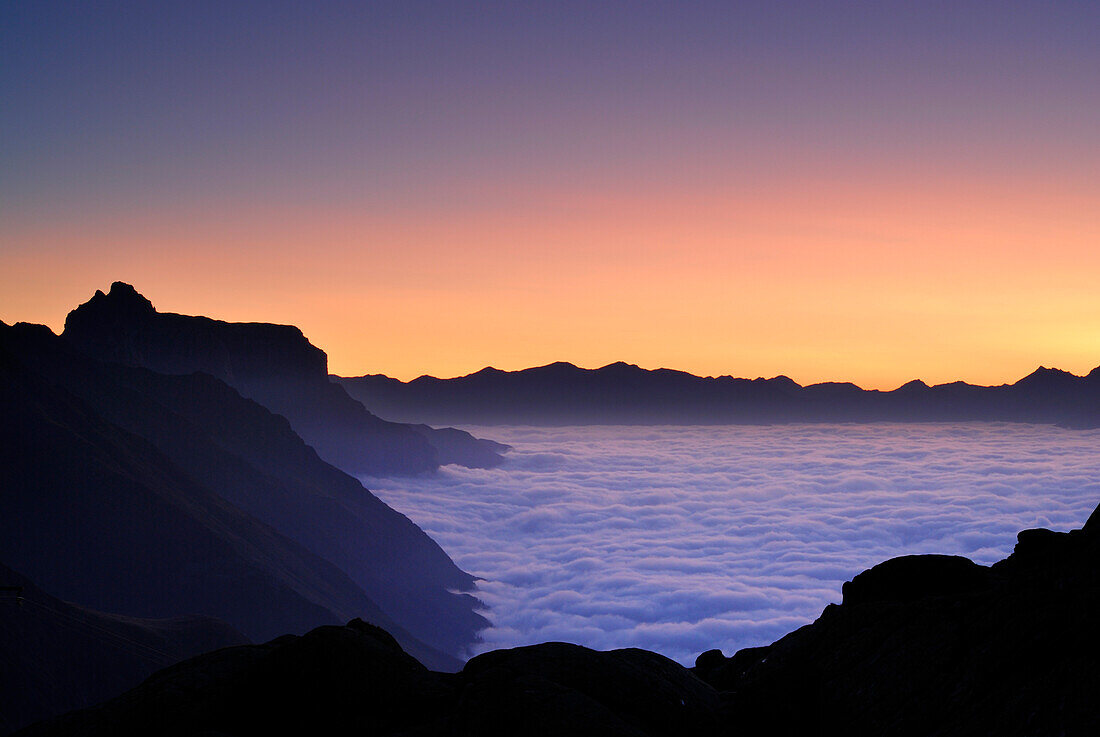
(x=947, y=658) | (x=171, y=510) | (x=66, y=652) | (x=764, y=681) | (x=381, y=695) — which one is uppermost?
(x=947, y=658)

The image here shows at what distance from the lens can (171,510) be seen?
106 metres

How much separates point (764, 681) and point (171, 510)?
4086 inches

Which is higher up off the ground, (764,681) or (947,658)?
(947,658)

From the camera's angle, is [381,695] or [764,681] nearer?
[381,695]

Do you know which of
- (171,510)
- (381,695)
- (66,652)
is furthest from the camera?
(171,510)

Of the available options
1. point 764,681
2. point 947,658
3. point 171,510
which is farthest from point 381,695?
point 171,510

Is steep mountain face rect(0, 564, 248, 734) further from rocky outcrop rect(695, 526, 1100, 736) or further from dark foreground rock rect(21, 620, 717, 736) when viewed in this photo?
rocky outcrop rect(695, 526, 1100, 736)

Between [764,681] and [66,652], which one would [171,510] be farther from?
[764,681]

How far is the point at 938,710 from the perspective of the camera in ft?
47.5

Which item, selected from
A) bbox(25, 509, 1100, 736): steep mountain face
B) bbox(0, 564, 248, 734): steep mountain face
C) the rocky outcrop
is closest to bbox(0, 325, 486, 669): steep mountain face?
bbox(0, 564, 248, 734): steep mountain face

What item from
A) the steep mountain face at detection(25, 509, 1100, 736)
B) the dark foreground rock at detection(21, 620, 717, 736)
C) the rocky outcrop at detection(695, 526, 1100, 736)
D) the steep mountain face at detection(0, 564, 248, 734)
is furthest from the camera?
the steep mountain face at detection(0, 564, 248, 734)

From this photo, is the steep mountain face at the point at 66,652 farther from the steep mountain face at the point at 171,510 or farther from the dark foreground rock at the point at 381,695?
the dark foreground rock at the point at 381,695

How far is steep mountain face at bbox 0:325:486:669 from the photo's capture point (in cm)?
9700

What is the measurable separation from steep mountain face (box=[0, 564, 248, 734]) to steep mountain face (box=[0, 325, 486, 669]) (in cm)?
2867
